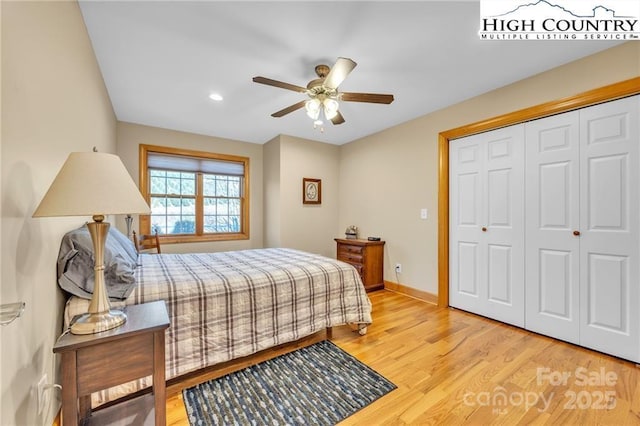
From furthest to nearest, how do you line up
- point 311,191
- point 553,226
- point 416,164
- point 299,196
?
point 311,191 → point 299,196 → point 416,164 → point 553,226

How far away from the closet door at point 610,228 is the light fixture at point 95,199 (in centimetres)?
309

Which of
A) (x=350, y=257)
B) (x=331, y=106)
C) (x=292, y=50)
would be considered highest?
(x=292, y=50)

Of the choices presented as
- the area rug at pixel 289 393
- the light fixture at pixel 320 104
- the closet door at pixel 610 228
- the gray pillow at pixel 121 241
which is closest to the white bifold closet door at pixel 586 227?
the closet door at pixel 610 228

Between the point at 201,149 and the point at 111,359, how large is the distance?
3.54m

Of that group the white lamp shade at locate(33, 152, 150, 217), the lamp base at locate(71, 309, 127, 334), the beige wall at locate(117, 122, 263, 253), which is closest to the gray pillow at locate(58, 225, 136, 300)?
the lamp base at locate(71, 309, 127, 334)

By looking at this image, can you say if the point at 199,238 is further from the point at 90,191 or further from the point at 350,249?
the point at 90,191

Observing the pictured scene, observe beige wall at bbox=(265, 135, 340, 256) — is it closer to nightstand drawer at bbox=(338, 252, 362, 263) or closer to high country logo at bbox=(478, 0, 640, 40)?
nightstand drawer at bbox=(338, 252, 362, 263)

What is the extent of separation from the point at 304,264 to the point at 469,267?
1.92 m

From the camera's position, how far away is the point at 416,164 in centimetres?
345

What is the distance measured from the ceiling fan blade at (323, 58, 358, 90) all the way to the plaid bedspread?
1.50m

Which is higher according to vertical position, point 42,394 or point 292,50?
point 292,50

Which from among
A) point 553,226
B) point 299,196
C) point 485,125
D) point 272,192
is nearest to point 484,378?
point 553,226

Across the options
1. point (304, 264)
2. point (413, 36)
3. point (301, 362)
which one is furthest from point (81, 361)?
point (413, 36)

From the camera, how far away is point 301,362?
6.41 ft
